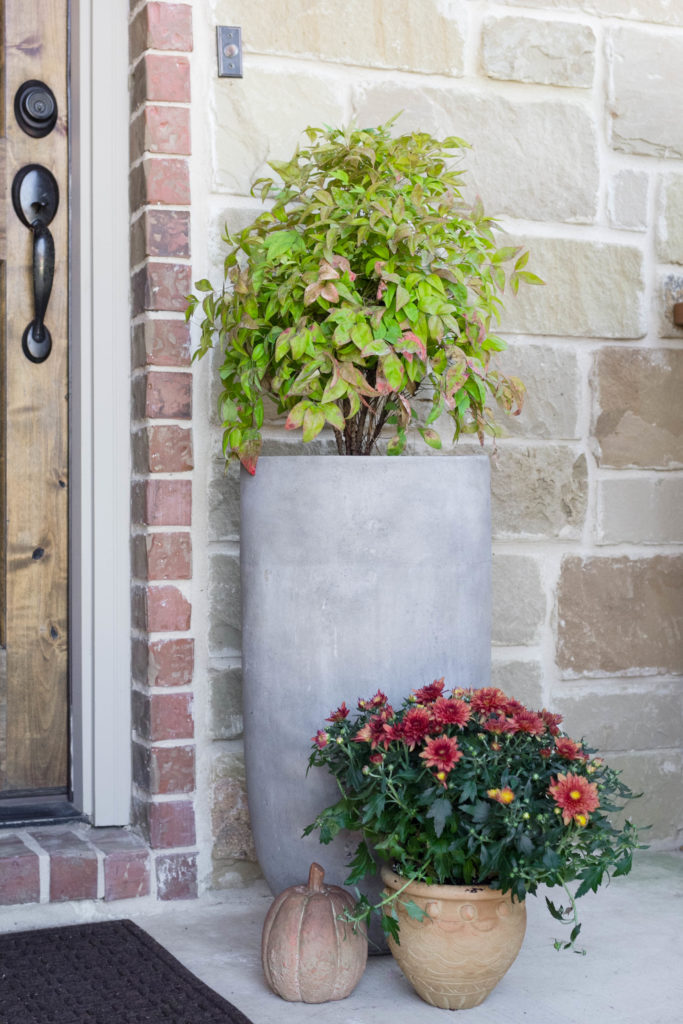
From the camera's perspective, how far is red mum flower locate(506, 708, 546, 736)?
5.33 ft

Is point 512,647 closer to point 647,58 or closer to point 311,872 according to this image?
point 311,872

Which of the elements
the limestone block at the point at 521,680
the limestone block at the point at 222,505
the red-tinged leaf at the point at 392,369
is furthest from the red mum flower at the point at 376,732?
the limestone block at the point at 521,680

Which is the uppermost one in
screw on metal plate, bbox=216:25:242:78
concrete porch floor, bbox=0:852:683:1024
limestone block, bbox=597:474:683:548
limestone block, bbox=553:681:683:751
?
screw on metal plate, bbox=216:25:242:78

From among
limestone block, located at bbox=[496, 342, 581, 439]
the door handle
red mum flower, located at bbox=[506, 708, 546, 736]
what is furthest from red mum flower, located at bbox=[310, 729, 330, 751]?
the door handle

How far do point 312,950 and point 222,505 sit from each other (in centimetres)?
82

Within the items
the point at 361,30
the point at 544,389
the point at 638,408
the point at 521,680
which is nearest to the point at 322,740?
the point at 521,680

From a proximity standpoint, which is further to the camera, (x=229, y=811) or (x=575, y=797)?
(x=229, y=811)

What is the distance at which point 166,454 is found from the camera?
206 cm

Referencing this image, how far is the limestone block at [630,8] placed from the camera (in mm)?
2348

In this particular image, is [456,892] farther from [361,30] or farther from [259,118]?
[361,30]

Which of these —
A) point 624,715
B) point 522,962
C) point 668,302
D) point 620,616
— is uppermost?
point 668,302

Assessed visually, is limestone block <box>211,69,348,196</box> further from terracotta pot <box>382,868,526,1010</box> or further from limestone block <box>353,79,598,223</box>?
terracotta pot <box>382,868,526,1010</box>

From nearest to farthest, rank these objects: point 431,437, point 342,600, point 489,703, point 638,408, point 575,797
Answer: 1. point 575,797
2. point 489,703
3. point 342,600
4. point 431,437
5. point 638,408

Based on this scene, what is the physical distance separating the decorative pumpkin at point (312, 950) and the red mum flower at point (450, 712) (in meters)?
0.30
